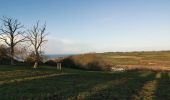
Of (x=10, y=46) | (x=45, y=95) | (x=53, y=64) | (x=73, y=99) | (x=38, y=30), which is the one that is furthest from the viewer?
(x=53, y=64)

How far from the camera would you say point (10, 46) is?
203 ft

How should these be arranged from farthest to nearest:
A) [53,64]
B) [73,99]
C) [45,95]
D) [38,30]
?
[53,64] < [38,30] < [45,95] < [73,99]

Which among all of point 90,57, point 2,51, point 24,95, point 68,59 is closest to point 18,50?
point 2,51

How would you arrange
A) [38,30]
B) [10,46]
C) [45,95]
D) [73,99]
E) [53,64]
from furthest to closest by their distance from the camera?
[53,64], [10,46], [38,30], [45,95], [73,99]

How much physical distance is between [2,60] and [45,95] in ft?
166

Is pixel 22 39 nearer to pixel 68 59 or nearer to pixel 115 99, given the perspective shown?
pixel 68 59

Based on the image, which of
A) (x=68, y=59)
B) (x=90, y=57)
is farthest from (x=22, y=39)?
(x=90, y=57)

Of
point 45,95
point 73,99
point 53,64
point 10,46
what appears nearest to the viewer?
point 73,99

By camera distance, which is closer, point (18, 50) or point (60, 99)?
point (60, 99)

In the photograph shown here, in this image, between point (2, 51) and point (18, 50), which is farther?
point (18, 50)

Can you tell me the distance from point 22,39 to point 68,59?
11985 mm

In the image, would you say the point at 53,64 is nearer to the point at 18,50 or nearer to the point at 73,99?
the point at 18,50

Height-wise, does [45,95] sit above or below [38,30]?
below

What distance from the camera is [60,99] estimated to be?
46.2 feet
